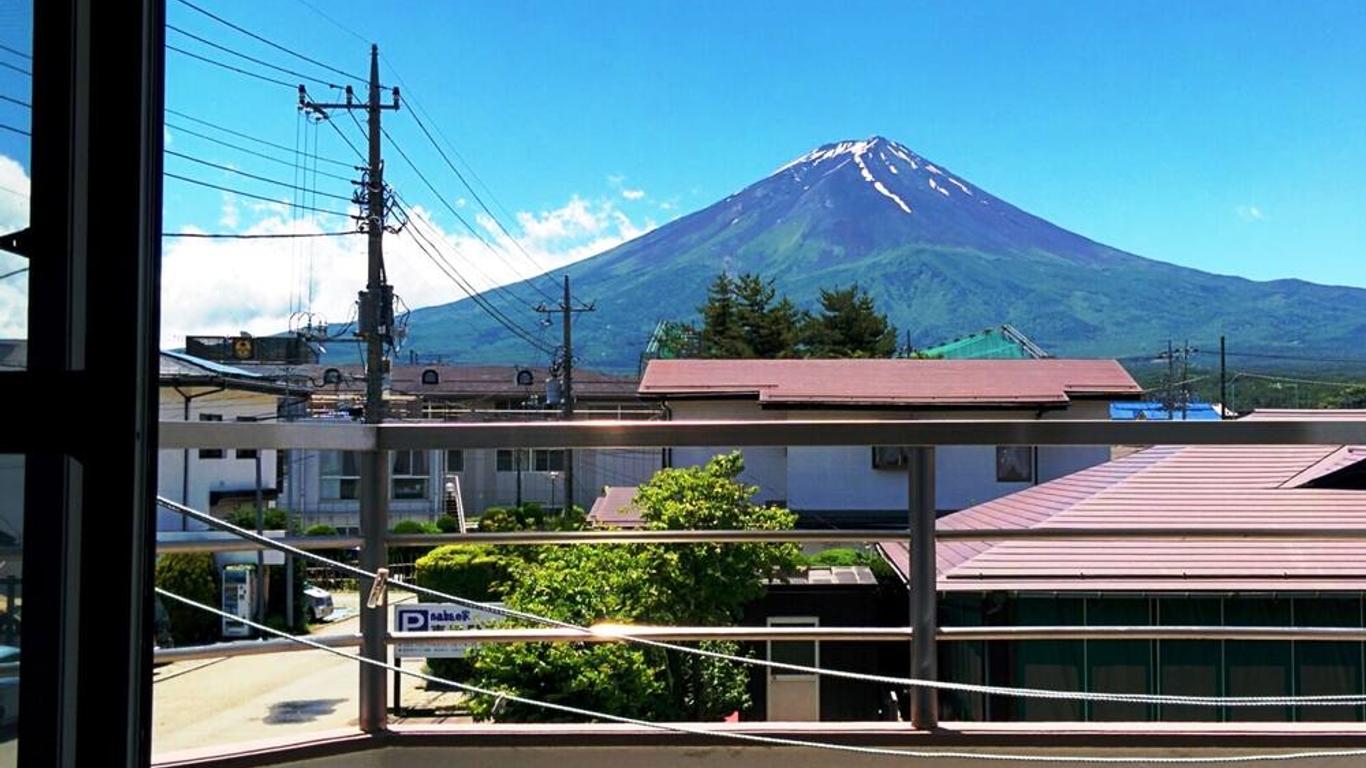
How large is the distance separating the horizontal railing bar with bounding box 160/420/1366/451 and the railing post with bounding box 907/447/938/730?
93 millimetres

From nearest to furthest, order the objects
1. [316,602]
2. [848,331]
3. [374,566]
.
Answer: [374,566] → [316,602] → [848,331]

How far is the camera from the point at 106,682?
3.00 feet

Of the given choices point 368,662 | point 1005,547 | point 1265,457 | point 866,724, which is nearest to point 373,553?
point 368,662

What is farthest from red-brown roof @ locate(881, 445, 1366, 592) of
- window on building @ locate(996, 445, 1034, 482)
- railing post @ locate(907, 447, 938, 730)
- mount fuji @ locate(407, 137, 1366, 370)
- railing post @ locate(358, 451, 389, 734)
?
mount fuji @ locate(407, 137, 1366, 370)

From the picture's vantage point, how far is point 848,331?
42.0m

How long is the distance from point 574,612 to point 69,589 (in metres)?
6.47

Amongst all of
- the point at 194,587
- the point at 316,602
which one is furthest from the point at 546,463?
the point at 194,587

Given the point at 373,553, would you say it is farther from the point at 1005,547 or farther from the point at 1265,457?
the point at 1005,547

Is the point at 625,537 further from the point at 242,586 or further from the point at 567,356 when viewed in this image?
the point at 567,356

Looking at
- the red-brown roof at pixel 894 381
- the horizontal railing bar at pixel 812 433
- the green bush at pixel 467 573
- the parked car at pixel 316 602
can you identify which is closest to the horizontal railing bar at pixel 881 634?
the horizontal railing bar at pixel 812 433

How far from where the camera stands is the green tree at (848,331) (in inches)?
1645

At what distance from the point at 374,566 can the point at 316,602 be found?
8693 millimetres

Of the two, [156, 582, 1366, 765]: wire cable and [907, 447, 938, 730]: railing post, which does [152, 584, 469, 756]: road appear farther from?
[907, 447, 938, 730]: railing post

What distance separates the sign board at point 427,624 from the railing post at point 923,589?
34.2 inches
